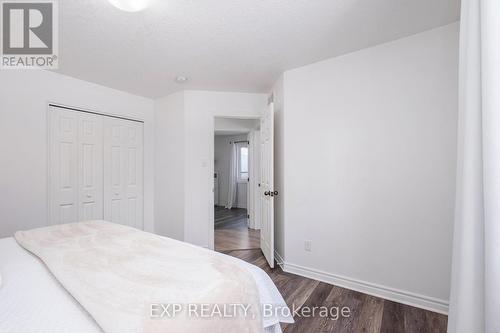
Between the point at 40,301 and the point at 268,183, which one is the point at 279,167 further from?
the point at 40,301

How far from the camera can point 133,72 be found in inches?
103

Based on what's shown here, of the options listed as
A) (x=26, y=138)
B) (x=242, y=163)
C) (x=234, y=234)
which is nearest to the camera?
(x=26, y=138)

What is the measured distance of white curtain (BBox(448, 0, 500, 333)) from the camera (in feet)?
2.79

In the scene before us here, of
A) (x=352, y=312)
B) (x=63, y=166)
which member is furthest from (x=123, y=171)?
(x=352, y=312)

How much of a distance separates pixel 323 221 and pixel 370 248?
0.48 m

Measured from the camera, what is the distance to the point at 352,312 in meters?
1.82

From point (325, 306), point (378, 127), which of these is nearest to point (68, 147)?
point (325, 306)

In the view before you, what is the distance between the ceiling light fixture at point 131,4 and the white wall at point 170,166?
176cm

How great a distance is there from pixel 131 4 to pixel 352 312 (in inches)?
109

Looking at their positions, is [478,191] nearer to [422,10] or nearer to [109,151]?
[422,10]

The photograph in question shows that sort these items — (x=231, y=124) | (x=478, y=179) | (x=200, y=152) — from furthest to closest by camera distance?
(x=231, y=124), (x=200, y=152), (x=478, y=179)

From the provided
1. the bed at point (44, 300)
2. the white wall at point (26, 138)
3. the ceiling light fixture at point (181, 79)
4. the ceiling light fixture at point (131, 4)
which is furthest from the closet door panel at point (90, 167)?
the ceiling light fixture at point (131, 4)

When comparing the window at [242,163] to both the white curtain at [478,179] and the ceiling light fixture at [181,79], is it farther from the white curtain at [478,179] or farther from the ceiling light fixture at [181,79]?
the white curtain at [478,179]

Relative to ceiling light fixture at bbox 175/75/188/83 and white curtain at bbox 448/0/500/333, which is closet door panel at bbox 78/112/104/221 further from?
white curtain at bbox 448/0/500/333
